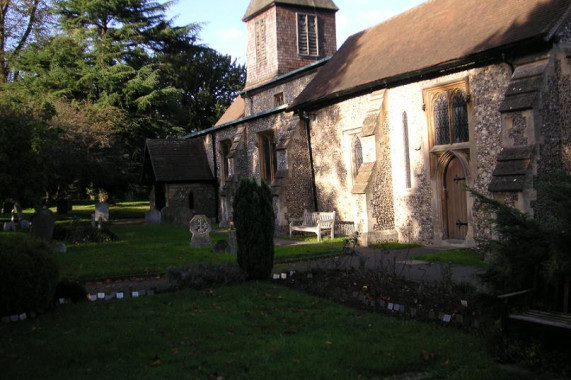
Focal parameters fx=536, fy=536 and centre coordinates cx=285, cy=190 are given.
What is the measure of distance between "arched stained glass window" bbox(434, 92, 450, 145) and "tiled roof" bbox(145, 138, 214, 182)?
17.1 m

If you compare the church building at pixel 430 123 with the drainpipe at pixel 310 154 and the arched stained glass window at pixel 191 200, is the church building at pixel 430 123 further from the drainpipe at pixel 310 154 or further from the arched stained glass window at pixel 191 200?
the arched stained glass window at pixel 191 200

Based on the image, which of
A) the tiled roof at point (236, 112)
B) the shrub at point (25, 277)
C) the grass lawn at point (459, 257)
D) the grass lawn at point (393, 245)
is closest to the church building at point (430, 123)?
the grass lawn at point (393, 245)

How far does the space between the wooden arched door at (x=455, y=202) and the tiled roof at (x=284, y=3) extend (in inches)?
682

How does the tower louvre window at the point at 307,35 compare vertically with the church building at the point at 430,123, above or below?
above

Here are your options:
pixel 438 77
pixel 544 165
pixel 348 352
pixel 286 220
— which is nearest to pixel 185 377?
pixel 348 352

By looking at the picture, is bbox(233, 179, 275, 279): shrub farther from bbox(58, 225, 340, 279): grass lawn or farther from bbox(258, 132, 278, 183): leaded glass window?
bbox(258, 132, 278, 183): leaded glass window

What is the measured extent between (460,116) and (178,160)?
1931cm

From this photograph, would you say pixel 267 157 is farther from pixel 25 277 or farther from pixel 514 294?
pixel 514 294

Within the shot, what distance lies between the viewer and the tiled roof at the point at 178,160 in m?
29.7

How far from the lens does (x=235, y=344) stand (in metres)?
6.35

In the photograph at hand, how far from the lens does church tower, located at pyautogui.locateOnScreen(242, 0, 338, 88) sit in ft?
96.5

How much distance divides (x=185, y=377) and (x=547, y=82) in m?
11.3

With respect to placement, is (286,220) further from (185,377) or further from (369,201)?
(185,377)

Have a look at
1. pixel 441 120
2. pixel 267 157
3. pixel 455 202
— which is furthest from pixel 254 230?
pixel 267 157
